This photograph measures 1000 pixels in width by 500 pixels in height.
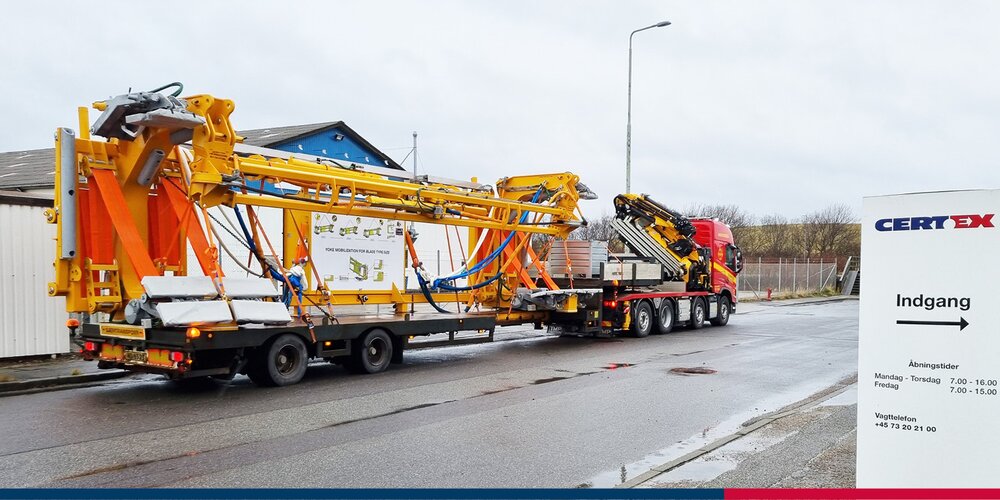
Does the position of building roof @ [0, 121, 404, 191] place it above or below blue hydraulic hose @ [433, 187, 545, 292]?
above

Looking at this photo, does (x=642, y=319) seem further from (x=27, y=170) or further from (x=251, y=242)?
(x=27, y=170)

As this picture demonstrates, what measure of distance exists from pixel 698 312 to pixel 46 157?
2090 centimetres

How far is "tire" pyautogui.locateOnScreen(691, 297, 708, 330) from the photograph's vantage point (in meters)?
23.0

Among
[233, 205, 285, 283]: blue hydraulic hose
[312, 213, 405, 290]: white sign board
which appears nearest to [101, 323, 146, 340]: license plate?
[233, 205, 285, 283]: blue hydraulic hose

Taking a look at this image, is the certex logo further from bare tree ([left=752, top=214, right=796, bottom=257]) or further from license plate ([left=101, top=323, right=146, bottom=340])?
bare tree ([left=752, top=214, right=796, bottom=257])

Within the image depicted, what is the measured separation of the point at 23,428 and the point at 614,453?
597 centimetres

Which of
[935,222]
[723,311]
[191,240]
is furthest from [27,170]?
[935,222]

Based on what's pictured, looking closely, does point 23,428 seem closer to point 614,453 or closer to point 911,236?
point 614,453

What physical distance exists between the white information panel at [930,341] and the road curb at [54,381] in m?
10.6

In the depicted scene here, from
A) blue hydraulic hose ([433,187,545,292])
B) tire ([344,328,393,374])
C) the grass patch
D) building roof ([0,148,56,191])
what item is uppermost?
building roof ([0,148,56,191])

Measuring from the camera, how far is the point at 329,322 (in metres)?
11.9

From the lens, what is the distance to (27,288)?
13273mm

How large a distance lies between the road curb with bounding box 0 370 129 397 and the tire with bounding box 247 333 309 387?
247cm

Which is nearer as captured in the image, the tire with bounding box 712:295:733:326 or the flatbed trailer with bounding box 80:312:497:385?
the flatbed trailer with bounding box 80:312:497:385
